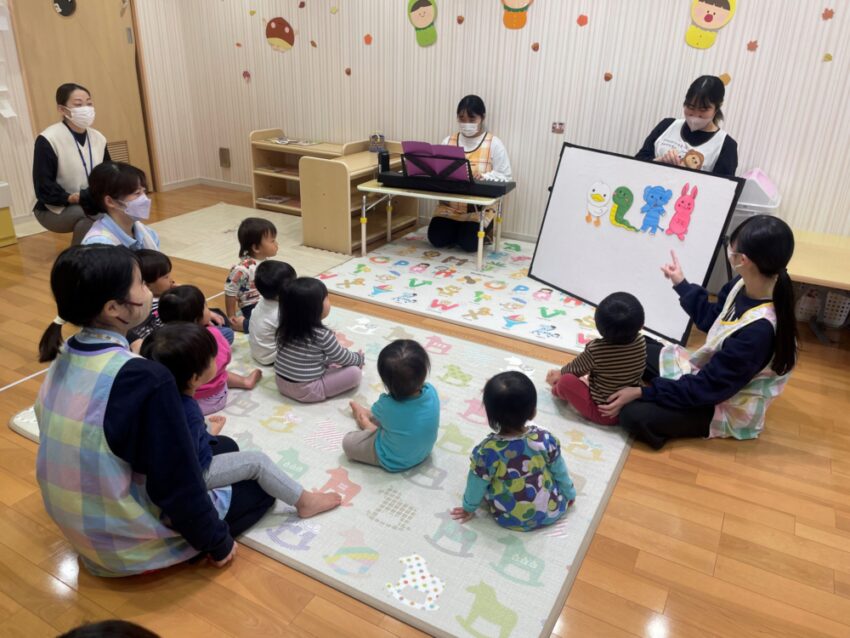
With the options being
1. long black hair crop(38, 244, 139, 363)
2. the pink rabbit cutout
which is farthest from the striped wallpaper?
long black hair crop(38, 244, 139, 363)

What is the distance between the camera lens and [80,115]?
11.9ft

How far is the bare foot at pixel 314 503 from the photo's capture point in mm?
1931

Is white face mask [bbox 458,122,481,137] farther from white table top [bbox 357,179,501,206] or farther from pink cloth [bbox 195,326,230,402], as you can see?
pink cloth [bbox 195,326,230,402]

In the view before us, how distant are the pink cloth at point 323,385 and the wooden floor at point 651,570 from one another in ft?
2.72

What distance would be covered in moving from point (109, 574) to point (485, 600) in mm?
1056

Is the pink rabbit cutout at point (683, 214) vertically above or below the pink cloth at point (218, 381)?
above

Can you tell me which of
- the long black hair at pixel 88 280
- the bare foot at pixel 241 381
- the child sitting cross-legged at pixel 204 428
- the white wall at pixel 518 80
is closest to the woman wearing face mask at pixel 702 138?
the white wall at pixel 518 80

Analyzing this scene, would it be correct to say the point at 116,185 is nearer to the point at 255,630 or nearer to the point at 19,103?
the point at 255,630

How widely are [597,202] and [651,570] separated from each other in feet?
7.15

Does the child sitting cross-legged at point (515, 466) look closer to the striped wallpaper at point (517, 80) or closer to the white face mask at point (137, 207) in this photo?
the white face mask at point (137, 207)

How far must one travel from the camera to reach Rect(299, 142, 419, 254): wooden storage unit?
4.16 metres

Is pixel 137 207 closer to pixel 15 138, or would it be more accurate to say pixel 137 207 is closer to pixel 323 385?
pixel 323 385

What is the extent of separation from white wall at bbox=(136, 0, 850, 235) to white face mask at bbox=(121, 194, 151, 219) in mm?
2498

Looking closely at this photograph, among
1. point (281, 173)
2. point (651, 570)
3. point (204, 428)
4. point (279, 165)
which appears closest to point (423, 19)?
point (281, 173)
